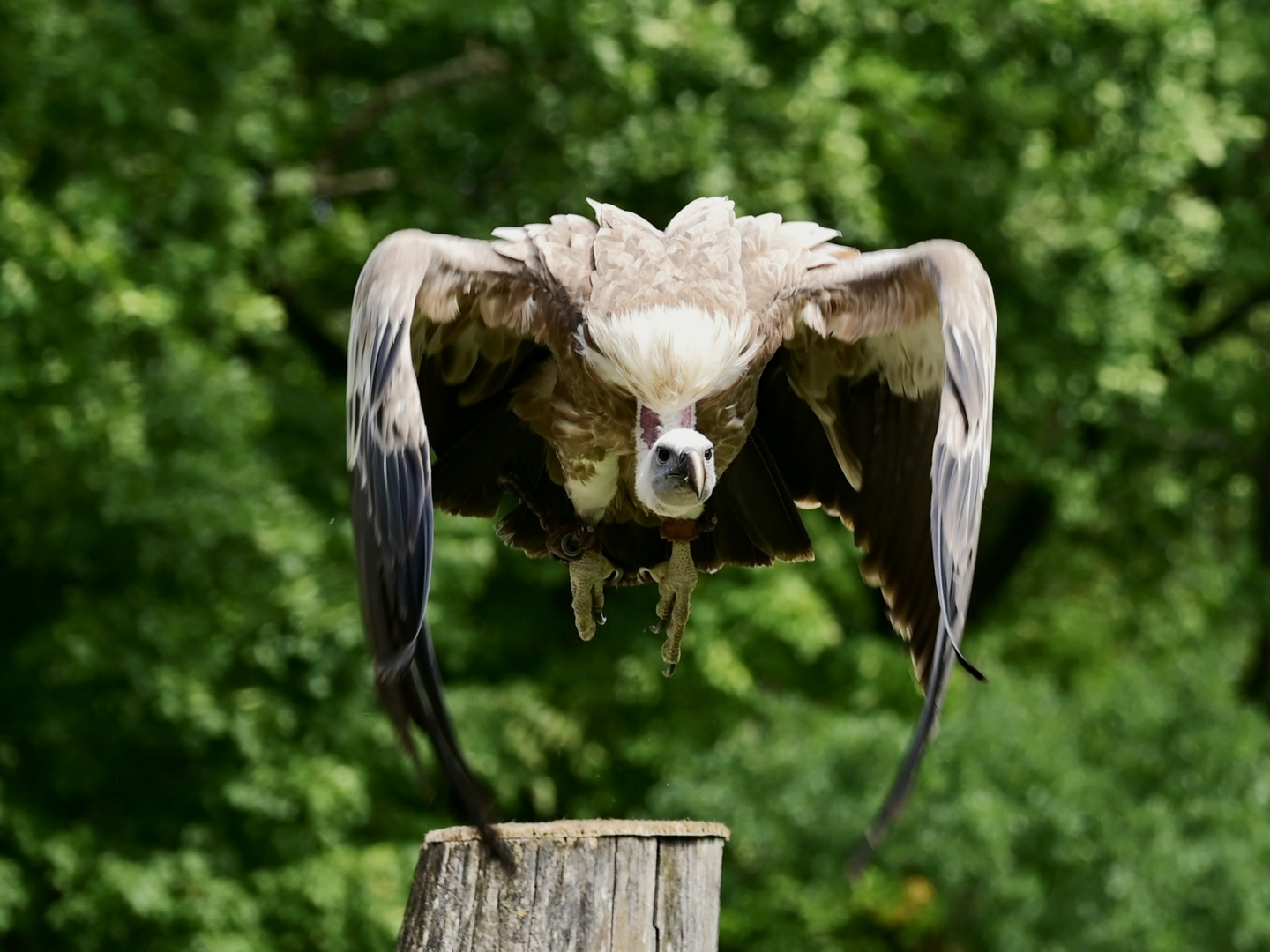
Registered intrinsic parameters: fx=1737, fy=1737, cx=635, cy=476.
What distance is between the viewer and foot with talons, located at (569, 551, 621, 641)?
4734 mm

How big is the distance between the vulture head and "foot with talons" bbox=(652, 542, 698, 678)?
22.2 inches

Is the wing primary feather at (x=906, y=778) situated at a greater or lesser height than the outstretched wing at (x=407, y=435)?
lesser

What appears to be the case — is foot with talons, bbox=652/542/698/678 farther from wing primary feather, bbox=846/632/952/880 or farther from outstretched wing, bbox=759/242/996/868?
wing primary feather, bbox=846/632/952/880

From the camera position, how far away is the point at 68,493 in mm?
7883

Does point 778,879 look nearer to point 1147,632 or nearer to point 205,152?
point 205,152

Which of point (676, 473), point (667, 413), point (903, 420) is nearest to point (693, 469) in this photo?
point (676, 473)

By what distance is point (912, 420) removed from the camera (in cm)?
424

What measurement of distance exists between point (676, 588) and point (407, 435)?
53.5 inches

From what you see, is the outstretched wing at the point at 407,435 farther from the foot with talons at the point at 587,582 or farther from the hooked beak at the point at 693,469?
the foot with talons at the point at 587,582

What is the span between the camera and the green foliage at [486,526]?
7.71 metres

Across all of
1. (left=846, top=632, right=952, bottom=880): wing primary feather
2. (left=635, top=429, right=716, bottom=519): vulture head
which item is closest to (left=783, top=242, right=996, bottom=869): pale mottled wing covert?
(left=846, top=632, right=952, bottom=880): wing primary feather

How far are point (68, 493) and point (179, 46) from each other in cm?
214

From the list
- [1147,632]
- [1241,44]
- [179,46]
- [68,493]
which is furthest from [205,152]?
[1147,632]

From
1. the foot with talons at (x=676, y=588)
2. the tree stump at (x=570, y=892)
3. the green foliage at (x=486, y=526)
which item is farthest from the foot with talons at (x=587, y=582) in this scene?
the green foliage at (x=486, y=526)
